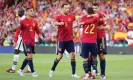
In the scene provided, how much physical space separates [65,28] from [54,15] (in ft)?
65.8

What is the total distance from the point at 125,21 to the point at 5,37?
8.82 m

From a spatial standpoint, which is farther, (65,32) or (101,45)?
(65,32)

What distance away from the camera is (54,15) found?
38531 millimetres

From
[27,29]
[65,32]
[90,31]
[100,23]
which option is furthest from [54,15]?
[90,31]

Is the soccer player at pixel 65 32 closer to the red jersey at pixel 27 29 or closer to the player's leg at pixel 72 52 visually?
the player's leg at pixel 72 52

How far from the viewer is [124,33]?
35.4 meters

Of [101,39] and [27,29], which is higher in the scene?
[27,29]

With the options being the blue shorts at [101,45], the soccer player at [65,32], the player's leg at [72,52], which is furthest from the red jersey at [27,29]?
the blue shorts at [101,45]

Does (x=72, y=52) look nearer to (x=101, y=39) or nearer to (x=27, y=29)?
(x=101, y=39)

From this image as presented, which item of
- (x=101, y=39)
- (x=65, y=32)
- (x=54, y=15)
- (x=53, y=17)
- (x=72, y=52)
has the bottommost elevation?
(x=53, y=17)

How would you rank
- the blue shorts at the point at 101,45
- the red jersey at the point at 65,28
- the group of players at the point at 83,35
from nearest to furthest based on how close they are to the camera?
1. the group of players at the point at 83,35
2. the blue shorts at the point at 101,45
3. the red jersey at the point at 65,28

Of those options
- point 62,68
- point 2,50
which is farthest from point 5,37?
point 62,68

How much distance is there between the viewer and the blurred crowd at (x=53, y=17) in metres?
35.5

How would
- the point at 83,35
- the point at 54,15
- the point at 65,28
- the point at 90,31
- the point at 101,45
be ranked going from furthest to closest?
the point at 54,15 < the point at 65,28 < the point at 101,45 < the point at 83,35 < the point at 90,31
